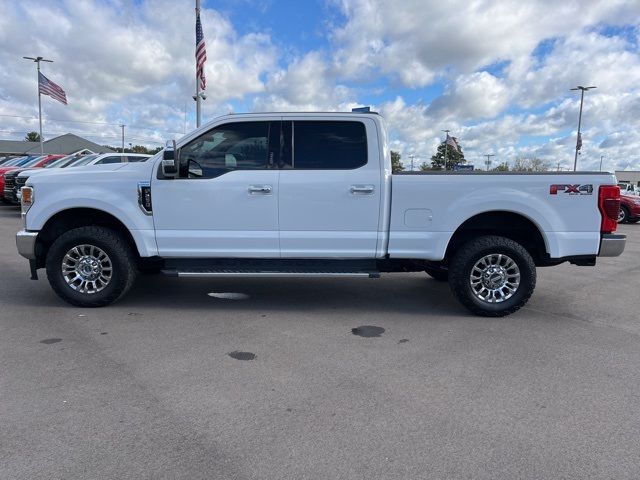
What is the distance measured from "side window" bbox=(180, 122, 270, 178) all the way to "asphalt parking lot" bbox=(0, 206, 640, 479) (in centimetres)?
164

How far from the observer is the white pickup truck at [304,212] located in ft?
17.1

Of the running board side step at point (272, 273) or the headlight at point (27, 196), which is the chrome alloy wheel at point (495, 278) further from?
the headlight at point (27, 196)

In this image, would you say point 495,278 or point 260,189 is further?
point 495,278

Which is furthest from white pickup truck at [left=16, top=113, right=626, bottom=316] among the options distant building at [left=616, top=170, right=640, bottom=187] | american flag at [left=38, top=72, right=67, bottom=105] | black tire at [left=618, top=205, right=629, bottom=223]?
distant building at [left=616, top=170, right=640, bottom=187]

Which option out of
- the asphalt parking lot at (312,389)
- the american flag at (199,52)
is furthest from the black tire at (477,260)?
the american flag at (199,52)

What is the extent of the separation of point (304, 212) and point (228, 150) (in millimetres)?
1083

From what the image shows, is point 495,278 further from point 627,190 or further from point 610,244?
point 627,190

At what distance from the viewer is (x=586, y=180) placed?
514 cm

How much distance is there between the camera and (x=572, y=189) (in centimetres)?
514

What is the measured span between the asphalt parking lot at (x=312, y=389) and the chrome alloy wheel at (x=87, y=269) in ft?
0.95

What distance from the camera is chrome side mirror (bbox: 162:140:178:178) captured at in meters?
5.13

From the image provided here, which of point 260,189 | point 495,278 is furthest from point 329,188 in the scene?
point 495,278

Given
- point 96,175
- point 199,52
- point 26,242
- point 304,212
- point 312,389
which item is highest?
point 199,52

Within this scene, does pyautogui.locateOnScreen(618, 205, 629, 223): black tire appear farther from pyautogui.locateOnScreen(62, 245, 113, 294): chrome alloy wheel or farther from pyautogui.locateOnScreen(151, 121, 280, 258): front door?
pyautogui.locateOnScreen(62, 245, 113, 294): chrome alloy wheel
